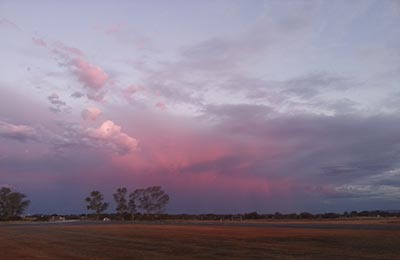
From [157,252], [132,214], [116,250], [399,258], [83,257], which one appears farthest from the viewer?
[132,214]

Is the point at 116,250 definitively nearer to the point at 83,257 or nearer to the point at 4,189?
the point at 83,257

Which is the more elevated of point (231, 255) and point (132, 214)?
point (132, 214)

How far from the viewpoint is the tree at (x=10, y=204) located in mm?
186375

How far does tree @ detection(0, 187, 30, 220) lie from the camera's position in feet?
611

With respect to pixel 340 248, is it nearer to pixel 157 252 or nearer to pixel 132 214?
pixel 157 252

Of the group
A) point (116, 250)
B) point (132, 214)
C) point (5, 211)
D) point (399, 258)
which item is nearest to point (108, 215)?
point (132, 214)

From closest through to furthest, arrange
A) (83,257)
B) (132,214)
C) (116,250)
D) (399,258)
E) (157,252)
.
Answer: (399,258), (83,257), (157,252), (116,250), (132,214)

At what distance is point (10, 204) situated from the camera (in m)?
189

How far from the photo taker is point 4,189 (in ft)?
619

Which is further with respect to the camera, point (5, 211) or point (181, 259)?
point (5, 211)

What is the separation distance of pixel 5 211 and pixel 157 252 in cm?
17051

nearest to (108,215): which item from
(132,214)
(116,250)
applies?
(132,214)

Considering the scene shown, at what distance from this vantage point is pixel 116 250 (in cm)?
3547

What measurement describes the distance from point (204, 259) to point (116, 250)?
31.3 ft
